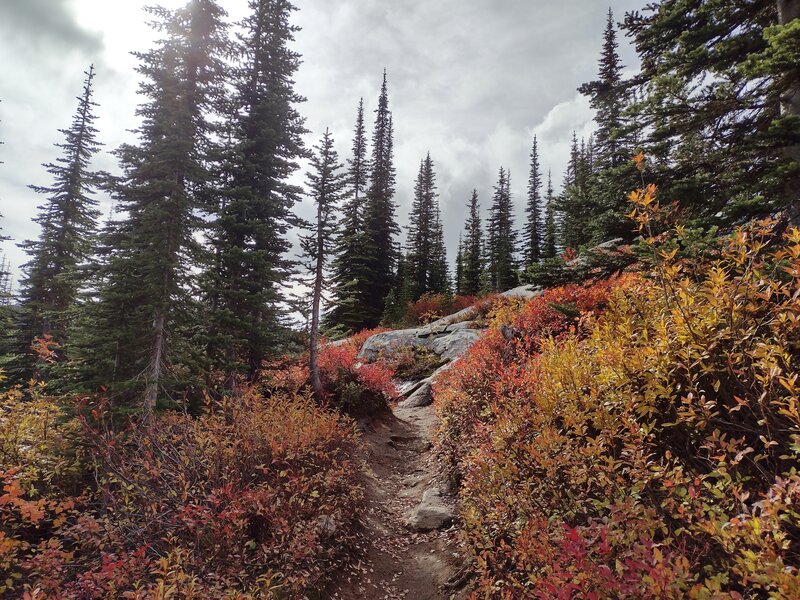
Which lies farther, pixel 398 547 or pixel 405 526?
pixel 405 526

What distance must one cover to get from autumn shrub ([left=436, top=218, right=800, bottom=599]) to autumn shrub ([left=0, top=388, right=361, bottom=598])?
8.99 ft

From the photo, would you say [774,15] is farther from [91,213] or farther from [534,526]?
[91,213]

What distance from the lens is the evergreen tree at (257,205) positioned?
40.9 ft

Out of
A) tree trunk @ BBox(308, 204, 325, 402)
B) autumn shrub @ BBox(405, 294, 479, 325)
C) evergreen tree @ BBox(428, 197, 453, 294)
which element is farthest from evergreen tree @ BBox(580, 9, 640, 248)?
evergreen tree @ BBox(428, 197, 453, 294)

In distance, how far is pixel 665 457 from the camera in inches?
153

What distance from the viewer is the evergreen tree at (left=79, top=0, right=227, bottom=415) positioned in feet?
34.0

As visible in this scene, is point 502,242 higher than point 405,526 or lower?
higher

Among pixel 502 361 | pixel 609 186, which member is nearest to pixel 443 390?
pixel 502 361

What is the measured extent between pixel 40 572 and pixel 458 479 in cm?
700

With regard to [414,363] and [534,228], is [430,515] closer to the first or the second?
[414,363]

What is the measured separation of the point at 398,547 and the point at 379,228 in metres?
33.6

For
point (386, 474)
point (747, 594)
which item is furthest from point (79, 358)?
point (747, 594)

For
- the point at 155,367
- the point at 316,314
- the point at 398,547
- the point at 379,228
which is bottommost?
the point at 398,547

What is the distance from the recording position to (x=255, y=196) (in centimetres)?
1355
